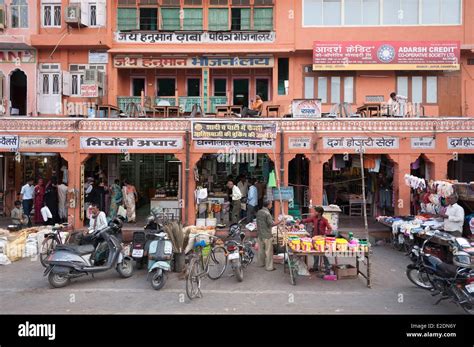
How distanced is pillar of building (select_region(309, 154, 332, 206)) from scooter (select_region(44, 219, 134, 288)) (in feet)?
23.7

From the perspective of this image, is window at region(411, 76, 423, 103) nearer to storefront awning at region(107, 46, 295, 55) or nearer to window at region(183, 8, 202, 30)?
storefront awning at region(107, 46, 295, 55)

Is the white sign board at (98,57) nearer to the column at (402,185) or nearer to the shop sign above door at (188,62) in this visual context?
the shop sign above door at (188,62)

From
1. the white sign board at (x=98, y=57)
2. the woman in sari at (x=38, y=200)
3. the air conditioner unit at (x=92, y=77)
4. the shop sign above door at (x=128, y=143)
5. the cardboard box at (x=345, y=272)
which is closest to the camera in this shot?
the cardboard box at (x=345, y=272)

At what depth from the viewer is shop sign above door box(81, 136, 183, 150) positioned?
15711 millimetres

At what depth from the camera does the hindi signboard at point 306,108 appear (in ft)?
52.7

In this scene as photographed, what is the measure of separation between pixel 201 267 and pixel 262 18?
13.4 m

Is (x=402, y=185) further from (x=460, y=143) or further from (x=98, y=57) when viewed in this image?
(x=98, y=57)

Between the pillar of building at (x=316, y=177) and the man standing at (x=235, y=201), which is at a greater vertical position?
the pillar of building at (x=316, y=177)

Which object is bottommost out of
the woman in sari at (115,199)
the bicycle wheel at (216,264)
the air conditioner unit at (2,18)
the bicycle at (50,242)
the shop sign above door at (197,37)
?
the bicycle wheel at (216,264)

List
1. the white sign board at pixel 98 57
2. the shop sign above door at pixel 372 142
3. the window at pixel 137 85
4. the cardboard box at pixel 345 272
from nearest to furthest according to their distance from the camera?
the cardboard box at pixel 345 272 < the shop sign above door at pixel 372 142 < the white sign board at pixel 98 57 < the window at pixel 137 85

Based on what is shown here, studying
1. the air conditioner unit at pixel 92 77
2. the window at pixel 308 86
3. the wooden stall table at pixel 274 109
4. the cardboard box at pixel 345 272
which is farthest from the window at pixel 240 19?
the cardboard box at pixel 345 272

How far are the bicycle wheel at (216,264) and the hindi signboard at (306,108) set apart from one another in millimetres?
6390

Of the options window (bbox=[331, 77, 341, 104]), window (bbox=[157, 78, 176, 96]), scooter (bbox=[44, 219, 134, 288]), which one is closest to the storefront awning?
window (bbox=[157, 78, 176, 96])

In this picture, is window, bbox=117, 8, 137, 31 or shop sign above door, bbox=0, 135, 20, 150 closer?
shop sign above door, bbox=0, 135, 20, 150
